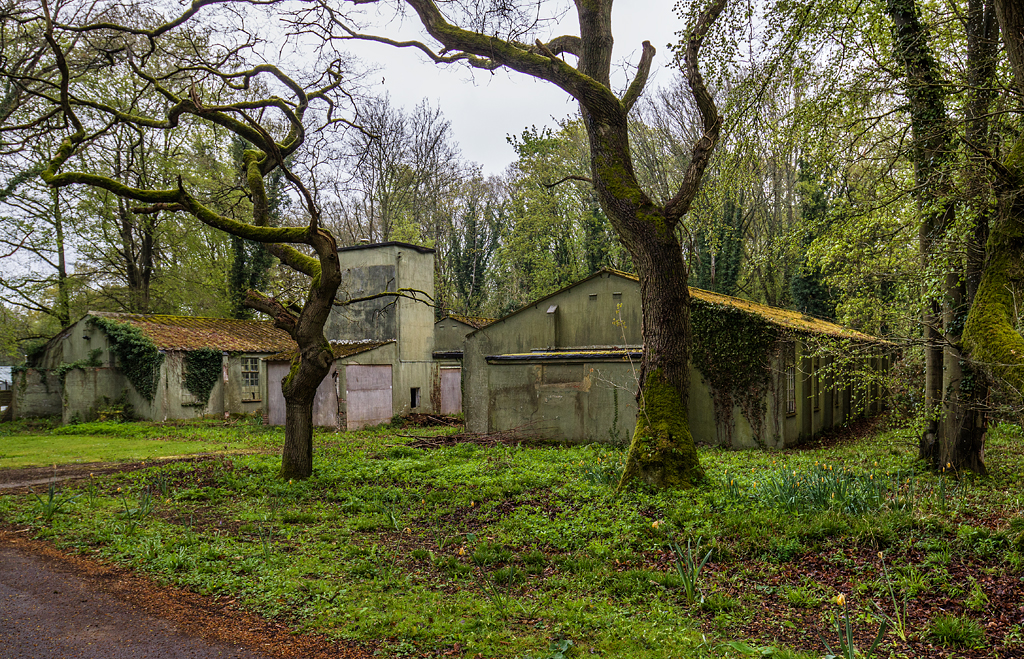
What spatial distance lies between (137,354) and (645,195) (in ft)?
72.1

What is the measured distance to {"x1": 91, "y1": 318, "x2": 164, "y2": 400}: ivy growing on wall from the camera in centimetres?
2277

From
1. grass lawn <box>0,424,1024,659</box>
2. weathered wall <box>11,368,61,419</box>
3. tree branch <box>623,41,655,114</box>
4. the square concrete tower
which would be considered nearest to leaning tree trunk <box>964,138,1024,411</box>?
grass lawn <box>0,424,1024,659</box>

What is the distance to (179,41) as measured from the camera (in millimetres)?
11102

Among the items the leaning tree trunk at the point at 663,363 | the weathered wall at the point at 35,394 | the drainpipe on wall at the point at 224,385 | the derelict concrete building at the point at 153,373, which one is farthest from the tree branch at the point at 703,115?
the weathered wall at the point at 35,394

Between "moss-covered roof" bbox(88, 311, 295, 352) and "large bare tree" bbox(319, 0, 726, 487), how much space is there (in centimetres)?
1699

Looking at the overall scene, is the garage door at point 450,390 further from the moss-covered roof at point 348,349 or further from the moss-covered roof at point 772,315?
the moss-covered roof at point 772,315

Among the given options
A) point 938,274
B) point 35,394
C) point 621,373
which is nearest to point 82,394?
point 35,394

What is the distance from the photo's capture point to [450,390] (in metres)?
25.1

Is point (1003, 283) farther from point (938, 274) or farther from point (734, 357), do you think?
point (734, 357)

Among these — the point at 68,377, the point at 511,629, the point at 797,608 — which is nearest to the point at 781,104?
the point at 797,608

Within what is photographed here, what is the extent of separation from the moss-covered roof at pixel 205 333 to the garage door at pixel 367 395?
14.4ft

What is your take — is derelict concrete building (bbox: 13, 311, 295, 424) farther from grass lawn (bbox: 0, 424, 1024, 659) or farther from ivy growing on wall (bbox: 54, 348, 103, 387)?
grass lawn (bbox: 0, 424, 1024, 659)

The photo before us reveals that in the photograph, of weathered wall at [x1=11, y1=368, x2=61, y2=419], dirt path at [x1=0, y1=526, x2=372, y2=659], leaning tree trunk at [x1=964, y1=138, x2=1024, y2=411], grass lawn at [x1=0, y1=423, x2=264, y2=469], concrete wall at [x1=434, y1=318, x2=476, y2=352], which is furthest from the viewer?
concrete wall at [x1=434, y1=318, x2=476, y2=352]

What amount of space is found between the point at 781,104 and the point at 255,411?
2368 centimetres
